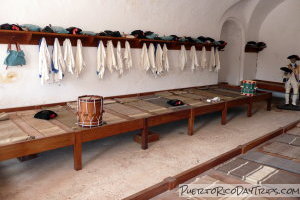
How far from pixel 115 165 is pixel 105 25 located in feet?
8.84

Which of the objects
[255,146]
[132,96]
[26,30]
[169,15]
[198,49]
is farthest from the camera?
[198,49]

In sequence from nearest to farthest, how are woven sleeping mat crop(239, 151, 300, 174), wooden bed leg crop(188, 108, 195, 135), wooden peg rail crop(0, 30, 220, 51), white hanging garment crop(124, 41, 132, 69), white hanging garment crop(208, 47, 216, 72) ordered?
1. woven sleeping mat crop(239, 151, 300, 174)
2. wooden peg rail crop(0, 30, 220, 51)
3. wooden bed leg crop(188, 108, 195, 135)
4. white hanging garment crop(124, 41, 132, 69)
5. white hanging garment crop(208, 47, 216, 72)

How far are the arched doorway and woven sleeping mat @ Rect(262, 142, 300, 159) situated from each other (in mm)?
5862

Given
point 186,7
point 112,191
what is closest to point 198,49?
point 186,7

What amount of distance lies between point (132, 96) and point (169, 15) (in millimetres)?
2010

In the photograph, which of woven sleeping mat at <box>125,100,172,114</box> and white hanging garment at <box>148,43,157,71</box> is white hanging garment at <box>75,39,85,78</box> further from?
white hanging garment at <box>148,43,157,71</box>

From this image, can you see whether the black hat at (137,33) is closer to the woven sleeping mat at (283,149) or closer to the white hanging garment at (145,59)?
the white hanging garment at (145,59)

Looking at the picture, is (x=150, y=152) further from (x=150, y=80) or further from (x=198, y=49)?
(x=198, y=49)

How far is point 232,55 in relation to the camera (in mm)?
9164

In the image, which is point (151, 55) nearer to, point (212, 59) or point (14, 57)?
point (212, 59)

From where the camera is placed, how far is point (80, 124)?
11.5ft

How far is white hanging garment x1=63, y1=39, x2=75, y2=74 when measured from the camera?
4.49m

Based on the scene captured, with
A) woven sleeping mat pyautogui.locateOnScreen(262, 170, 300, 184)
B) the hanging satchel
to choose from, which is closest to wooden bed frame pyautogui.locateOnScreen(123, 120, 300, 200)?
woven sleeping mat pyautogui.locateOnScreen(262, 170, 300, 184)

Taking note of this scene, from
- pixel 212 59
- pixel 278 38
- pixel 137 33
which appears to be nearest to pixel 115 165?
pixel 137 33
